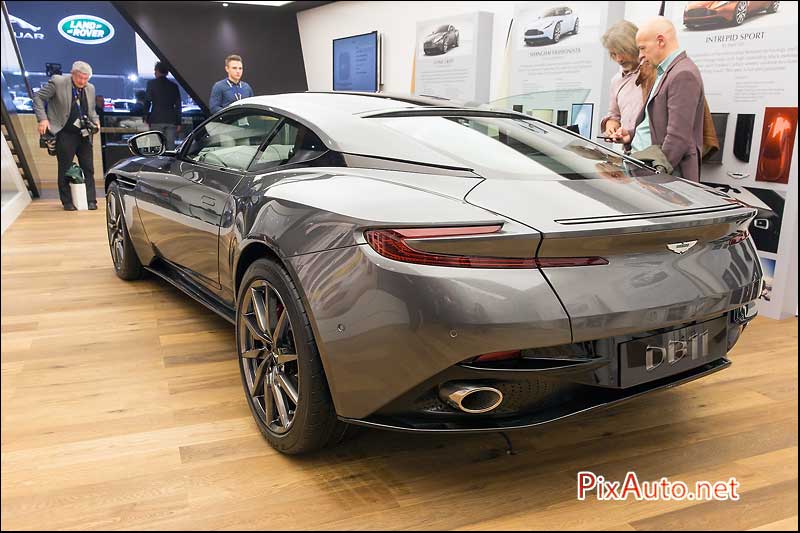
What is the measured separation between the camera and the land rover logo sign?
33.9ft

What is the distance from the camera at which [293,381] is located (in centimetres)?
201

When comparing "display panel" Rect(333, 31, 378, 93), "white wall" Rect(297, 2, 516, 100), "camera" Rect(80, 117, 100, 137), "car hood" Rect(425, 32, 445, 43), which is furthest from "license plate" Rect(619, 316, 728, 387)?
"display panel" Rect(333, 31, 378, 93)

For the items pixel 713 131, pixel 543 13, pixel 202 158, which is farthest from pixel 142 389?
pixel 543 13

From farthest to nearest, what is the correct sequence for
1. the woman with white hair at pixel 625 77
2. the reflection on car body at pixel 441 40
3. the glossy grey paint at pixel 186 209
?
the reflection on car body at pixel 441 40 < the woman with white hair at pixel 625 77 < the glossy grey paint at pixel 186 209

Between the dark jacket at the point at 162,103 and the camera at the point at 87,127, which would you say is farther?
the dark jacket at the point at 162,103

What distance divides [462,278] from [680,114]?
2.74 metres

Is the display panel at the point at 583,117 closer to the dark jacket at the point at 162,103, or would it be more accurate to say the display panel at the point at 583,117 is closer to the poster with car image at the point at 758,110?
the poster with car image at the point at 758,110

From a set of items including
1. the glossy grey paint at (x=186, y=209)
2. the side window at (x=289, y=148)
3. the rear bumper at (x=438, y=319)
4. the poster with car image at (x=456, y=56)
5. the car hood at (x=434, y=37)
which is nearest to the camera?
the rear bumper at (x=438, y=319)

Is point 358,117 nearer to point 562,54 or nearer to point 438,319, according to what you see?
point 438,319

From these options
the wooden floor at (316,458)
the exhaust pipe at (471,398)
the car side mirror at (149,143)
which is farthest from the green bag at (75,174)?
the exhaust pipe at (471,398)

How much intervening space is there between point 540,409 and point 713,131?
299 cm

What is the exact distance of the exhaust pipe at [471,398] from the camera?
1.60 meters

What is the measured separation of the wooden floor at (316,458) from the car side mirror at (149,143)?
1059 mm

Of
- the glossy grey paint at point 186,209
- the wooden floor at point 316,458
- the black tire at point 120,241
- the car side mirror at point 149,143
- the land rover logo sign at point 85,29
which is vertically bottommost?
the wooden floor at point 316,458
